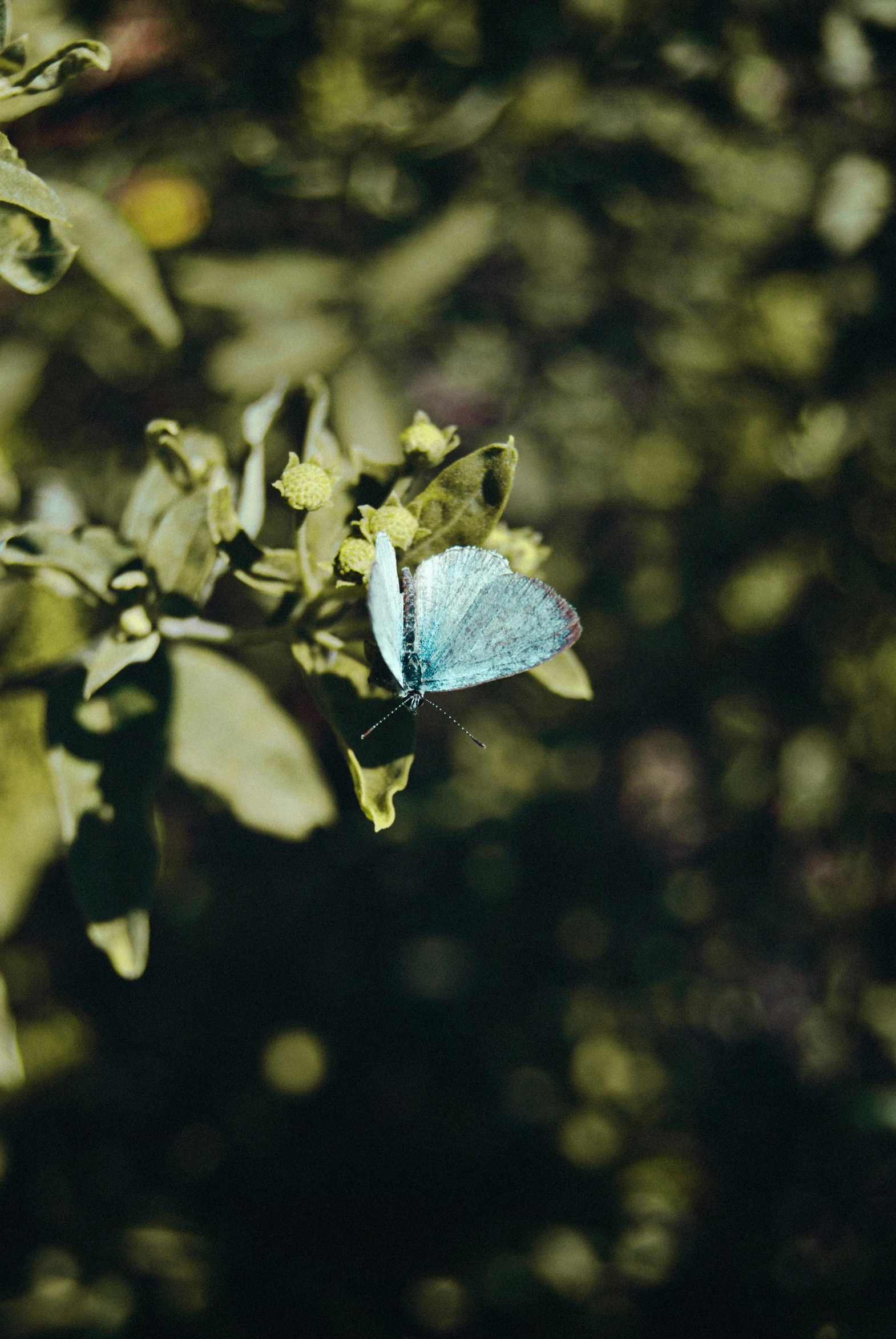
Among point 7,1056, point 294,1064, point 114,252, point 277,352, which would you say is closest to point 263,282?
point 277,352

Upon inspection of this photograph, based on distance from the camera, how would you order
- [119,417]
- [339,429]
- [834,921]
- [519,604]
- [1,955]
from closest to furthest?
[519,604] < [339,429] < [119,417] < [1,955] < [834,921]

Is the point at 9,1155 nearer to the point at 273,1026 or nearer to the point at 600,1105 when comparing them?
the point at 273,1026

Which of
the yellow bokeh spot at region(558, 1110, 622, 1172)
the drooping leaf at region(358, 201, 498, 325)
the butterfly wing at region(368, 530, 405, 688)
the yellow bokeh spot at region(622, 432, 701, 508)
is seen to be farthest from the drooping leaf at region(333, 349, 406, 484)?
the yellow bokeh spot at region(558, 1110, 622, 1172)

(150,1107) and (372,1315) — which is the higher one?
(150,1107)

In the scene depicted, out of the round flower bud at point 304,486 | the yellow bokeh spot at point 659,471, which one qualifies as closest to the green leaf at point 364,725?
the round flower bud at point 304,486

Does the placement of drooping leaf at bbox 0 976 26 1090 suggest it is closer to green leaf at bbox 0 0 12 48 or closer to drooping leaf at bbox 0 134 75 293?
drooping leaf at bbox 0 134 75 293

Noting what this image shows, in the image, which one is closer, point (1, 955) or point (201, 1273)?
point (201, 1273)

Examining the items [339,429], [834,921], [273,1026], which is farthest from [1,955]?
[834,921]
